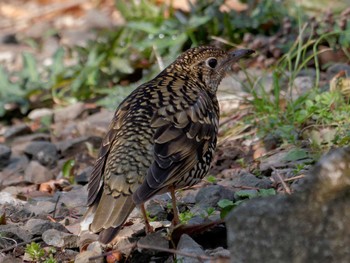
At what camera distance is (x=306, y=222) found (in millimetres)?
3750

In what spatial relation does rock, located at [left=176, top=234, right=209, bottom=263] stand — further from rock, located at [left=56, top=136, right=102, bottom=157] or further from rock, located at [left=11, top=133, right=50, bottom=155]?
rock, located at [left=11, top=133, right=50, bottom=155]

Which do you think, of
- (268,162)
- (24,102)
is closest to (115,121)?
(268,162)

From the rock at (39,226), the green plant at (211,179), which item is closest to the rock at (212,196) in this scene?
the green plant at (211,179)

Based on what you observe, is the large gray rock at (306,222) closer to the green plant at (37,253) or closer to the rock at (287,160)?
the green plant at (37,253)

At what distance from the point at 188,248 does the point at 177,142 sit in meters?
0.79

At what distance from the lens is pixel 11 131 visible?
898cm

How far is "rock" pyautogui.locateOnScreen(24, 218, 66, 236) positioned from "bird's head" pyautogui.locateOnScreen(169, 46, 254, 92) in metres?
1.41

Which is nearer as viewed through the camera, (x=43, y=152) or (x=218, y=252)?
(x=218, y=252)

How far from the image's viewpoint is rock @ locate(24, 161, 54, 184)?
24.5 ft

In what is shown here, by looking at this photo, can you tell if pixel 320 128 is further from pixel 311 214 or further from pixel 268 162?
pixel 311 214

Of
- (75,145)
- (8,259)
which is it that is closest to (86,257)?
(8,259)

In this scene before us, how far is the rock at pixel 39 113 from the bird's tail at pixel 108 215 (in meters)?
4.31

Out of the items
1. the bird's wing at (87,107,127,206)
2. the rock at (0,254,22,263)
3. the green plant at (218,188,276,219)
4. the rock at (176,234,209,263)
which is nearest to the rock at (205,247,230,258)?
the rock at (176,234,209,263)

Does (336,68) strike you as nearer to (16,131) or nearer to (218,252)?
(16,131)
